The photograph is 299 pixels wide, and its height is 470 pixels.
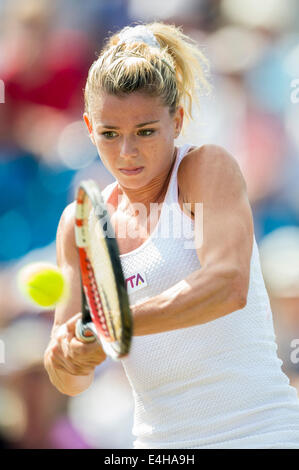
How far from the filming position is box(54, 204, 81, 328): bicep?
1.94m

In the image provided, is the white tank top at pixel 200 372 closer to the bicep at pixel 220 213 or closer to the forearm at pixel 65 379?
the bicep at pixel 220 213

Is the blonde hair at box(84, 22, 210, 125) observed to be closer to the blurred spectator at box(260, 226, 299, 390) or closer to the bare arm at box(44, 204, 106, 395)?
the bare arm at box(44, 204, 106, 395)

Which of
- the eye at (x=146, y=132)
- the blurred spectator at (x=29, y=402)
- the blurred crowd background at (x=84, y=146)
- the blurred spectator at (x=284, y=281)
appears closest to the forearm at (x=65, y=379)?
the eye at (x=146, y=132)

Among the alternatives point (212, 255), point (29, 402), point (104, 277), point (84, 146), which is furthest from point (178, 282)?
point (84, 146)

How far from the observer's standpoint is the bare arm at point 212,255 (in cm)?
145

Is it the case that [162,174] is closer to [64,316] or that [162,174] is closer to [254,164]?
[64,316]

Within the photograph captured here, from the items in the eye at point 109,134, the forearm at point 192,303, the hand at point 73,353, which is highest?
the eye at point 109,134

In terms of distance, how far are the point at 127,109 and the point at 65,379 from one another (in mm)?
755

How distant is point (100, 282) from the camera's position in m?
1.51

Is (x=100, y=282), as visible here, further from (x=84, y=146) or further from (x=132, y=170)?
(x=84, y=146)

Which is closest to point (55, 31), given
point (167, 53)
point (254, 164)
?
point (254, 164)

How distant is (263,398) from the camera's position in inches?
65.7

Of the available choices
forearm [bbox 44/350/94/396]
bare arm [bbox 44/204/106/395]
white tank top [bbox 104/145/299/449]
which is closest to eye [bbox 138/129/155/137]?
white tank top [bbox 104/145/299/449]

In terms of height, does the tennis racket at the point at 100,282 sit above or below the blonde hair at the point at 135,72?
below
